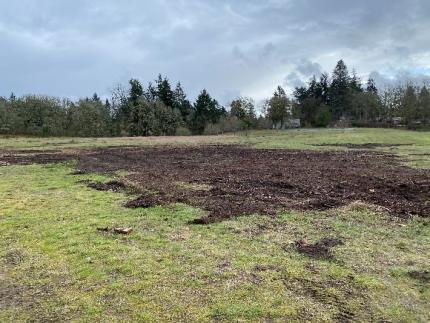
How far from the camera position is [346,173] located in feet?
65.8

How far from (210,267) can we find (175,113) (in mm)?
86748

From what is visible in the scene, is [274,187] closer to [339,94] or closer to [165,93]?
[165,93]

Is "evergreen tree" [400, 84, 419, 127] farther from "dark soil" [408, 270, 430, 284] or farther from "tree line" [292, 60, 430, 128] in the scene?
"dark soil" [408, 270, 430, 284]

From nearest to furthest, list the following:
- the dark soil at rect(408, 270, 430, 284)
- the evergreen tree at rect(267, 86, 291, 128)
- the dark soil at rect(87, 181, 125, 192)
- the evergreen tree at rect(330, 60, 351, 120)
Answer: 1. the dark soil at rect(408, 270, 430, 284)
2. the dark soil at rect(87, 181, 125, 192)
3. the evergreen tree at rect(267, 86, 291, 128)
4. the evergreen tree at rect(330, 60, 351, 120)

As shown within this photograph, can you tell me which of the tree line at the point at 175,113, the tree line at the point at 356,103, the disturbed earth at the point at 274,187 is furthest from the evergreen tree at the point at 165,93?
the disturbed earth at the point at 274,187

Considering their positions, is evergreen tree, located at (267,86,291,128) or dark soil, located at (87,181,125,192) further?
evergreen tree, located at (267,86,291,128)

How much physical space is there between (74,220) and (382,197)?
30.4ft

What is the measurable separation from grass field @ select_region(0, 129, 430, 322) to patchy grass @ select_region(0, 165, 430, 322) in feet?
0.07

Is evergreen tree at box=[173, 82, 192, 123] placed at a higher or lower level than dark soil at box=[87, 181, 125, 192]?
higher

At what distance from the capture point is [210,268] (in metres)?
7.51

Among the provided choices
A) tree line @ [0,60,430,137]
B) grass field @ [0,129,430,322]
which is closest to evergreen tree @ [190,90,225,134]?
tree line @ [0,60,430,137]

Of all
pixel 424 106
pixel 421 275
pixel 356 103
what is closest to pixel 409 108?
pixel 424 106

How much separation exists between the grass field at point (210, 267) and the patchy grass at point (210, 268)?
20 mm

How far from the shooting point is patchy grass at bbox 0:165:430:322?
599 cm
